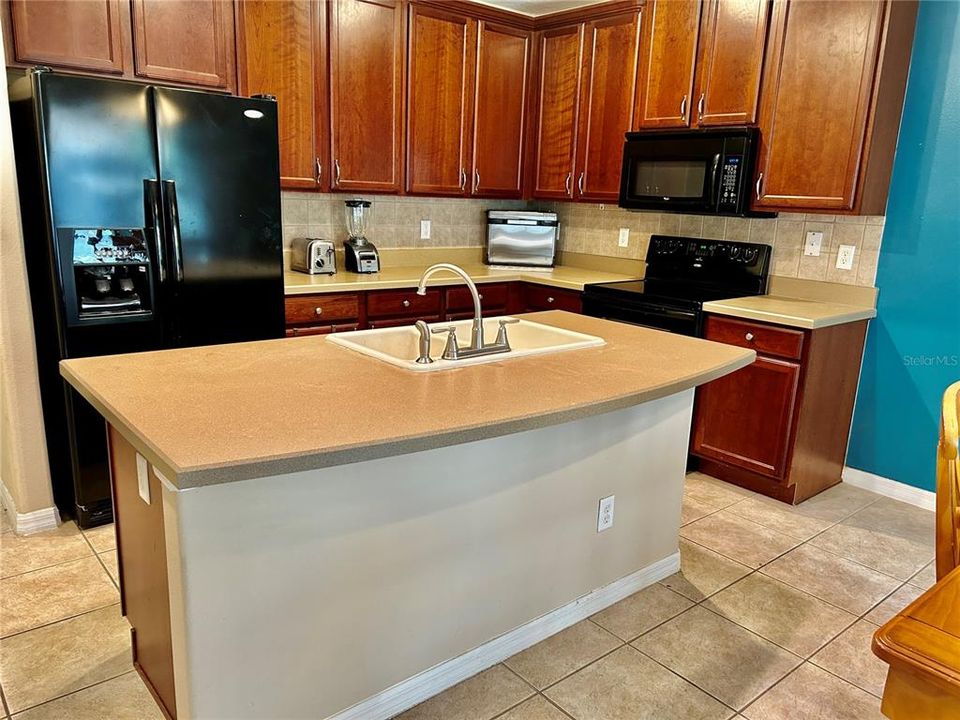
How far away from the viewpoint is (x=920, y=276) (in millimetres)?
3170

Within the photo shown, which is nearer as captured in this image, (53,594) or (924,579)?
(53,594)

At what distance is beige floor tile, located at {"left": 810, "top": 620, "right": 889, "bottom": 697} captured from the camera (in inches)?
80.7

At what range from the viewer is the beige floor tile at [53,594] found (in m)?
2.22

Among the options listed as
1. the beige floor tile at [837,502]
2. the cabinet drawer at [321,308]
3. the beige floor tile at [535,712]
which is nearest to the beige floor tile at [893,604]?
the beige floor tile at [837,502]

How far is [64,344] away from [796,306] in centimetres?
317

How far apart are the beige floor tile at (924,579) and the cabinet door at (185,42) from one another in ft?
11.7

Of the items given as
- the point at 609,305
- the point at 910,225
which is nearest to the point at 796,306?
the point at 910,225

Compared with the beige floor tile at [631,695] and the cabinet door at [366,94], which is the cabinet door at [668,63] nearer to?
the cabinet door at [366,94]

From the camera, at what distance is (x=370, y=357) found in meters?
2.00

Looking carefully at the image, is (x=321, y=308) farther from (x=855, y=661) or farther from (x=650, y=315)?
(x=855, y=661)

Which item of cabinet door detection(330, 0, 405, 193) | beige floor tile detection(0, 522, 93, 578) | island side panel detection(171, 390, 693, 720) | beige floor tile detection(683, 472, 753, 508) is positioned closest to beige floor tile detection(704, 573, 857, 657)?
island side panel detection(171, 390, 693, 720)

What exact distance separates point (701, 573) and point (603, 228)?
2.50 metres

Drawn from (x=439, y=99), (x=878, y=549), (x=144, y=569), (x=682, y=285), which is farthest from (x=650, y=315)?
(x=144, y=569)

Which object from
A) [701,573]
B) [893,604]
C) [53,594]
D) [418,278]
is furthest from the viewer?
[418,278]
